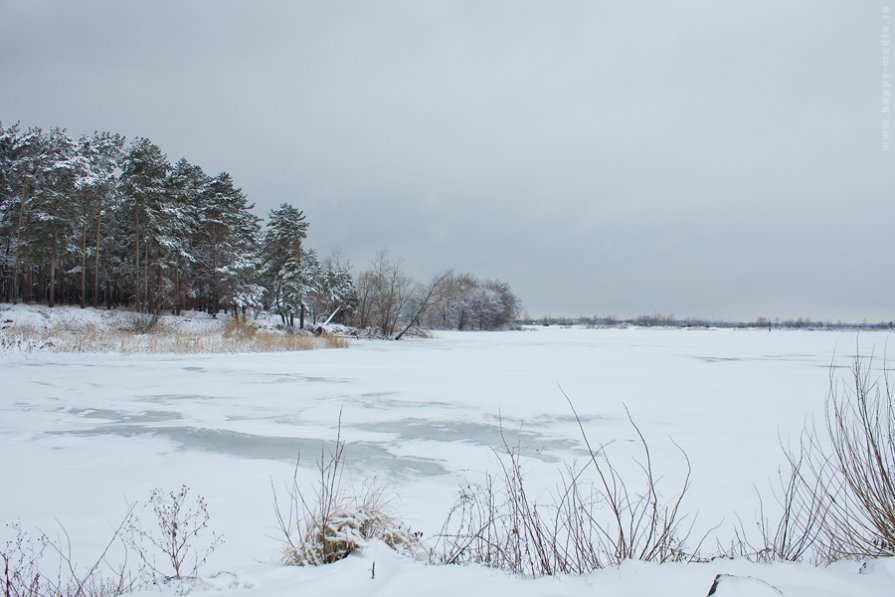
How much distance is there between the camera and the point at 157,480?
183 inches

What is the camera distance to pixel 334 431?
6934 millimetres

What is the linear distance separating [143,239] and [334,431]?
31.1 meters

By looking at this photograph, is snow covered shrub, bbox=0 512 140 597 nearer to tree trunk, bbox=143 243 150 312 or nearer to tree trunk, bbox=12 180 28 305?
tree trunk, bbox=143 243 150 312

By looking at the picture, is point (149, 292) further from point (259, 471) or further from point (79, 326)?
point (259, 471)

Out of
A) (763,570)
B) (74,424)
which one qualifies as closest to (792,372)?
(763,570)

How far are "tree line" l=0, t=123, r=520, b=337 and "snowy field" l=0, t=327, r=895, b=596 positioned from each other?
1998 cm

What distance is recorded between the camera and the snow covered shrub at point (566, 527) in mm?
2564

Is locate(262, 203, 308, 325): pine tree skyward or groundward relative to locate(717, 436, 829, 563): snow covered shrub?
skyward

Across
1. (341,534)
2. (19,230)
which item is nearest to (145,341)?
(19,230)

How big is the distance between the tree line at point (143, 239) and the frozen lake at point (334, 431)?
63.1ft

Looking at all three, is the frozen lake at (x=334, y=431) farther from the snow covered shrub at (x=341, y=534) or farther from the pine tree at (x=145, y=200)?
the pine tree at (x=145, y=200)

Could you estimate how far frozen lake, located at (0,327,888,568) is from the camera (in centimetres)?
419

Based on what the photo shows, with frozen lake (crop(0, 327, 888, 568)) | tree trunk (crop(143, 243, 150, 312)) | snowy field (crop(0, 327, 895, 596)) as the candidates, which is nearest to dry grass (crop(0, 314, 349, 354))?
frozen lake (crop(0, 327, 888, 568))

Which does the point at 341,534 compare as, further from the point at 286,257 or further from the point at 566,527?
the point at 286,257
